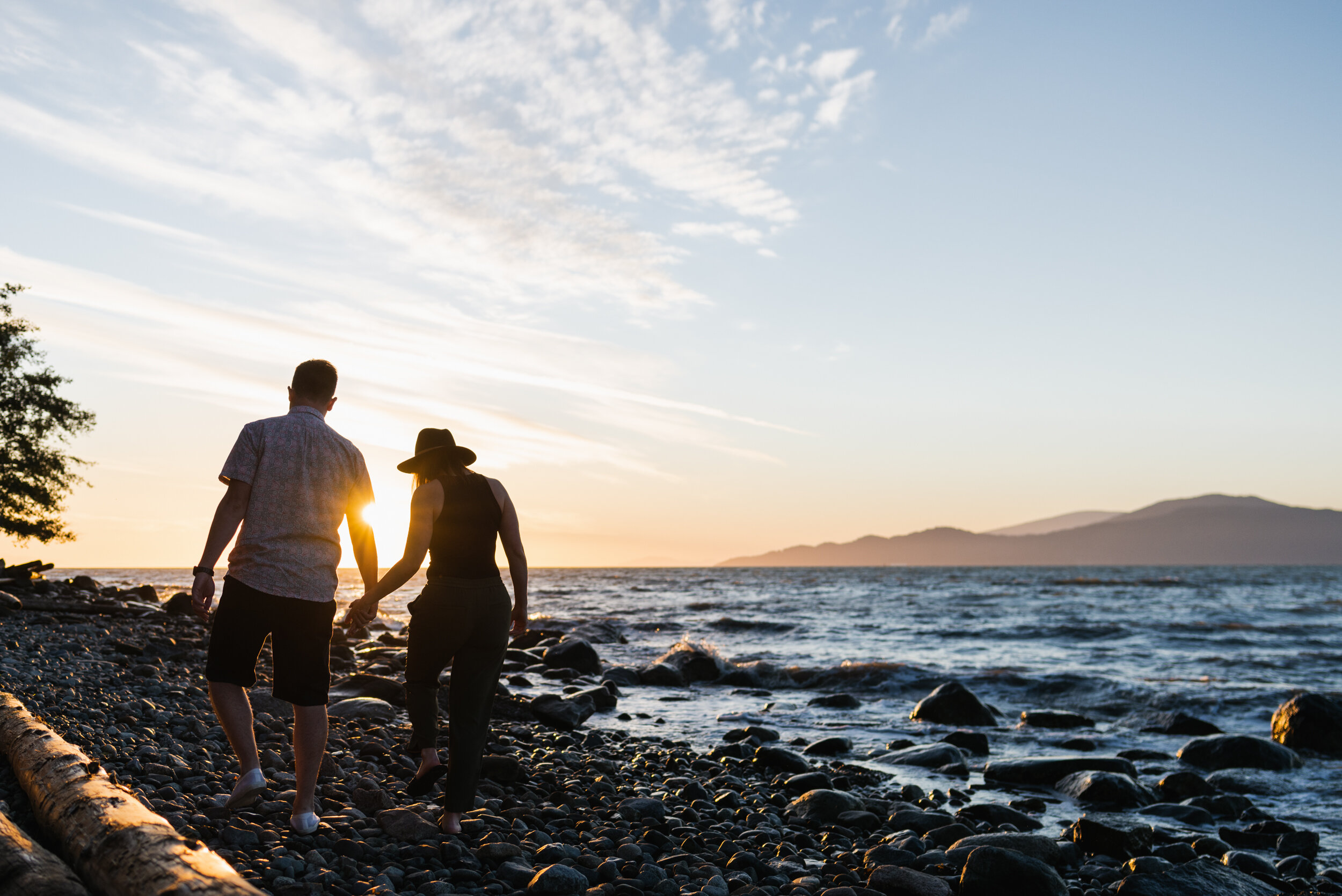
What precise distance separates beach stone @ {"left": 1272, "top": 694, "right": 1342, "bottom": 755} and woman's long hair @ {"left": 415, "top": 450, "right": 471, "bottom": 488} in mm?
11109

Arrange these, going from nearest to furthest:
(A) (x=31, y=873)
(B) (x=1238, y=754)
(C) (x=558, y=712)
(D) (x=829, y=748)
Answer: (A) (x=31, y=873) → (B) (x=1238, y=754) → (D) (x=829, y=748) → (C) (x=558, y=712)

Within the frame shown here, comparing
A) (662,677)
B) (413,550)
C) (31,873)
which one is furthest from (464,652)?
(662,677)

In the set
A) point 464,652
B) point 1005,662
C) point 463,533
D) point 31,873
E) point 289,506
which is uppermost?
point 289,506

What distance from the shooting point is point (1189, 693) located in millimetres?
13547

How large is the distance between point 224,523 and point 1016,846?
5403mm

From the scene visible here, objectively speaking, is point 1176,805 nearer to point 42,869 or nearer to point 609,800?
point 609,800

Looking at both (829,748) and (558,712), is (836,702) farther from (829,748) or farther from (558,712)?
(558,712)

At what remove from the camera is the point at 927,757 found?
349 inches

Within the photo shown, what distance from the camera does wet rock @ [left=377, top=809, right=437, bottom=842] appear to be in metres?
4.40

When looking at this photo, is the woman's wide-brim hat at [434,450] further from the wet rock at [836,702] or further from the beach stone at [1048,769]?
the wet rock at [836,702]

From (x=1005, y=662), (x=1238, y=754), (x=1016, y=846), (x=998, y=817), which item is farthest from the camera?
(x=1005, y=662)

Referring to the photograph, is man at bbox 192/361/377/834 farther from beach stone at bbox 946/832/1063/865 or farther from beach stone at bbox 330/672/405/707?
beach stone at bbox 330/672/405/707

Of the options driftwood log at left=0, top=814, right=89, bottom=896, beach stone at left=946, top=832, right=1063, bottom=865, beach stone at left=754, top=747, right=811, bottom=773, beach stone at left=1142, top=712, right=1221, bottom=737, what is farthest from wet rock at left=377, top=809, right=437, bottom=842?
beach stone at left=1142, top=712, right=1221, bottom=737

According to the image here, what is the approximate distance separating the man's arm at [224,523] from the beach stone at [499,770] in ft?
8.89
